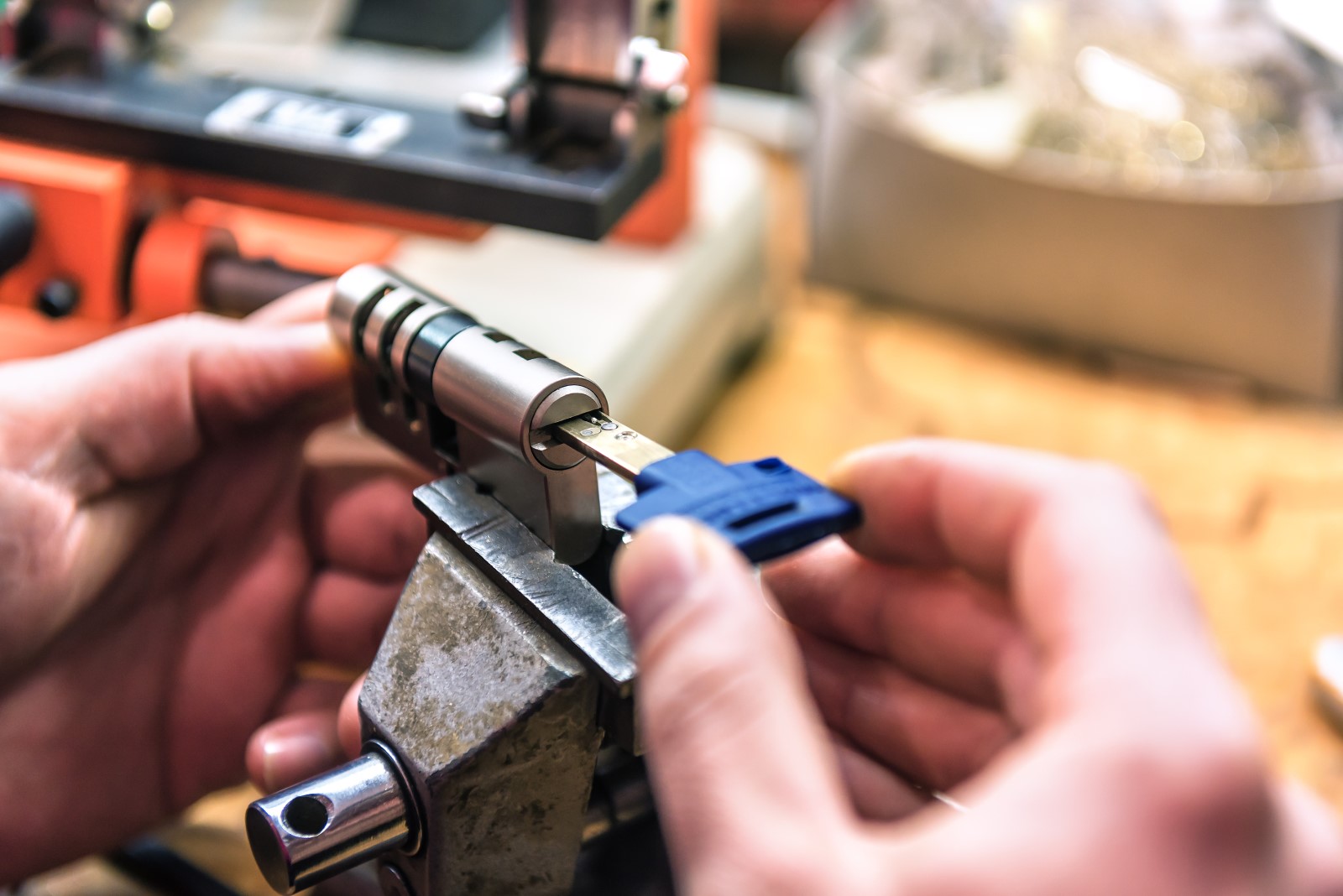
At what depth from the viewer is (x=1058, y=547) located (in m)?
0.36

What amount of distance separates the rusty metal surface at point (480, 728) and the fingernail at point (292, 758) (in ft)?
0.39

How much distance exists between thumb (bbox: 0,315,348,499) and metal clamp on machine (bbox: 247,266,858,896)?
0.13m

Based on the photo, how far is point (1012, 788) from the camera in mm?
297

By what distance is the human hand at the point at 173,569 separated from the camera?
22.5 inches

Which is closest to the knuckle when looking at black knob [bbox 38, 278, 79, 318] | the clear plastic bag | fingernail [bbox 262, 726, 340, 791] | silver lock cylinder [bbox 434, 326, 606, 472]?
silver lock cylinder [bbox 434, 326, 606, 472]

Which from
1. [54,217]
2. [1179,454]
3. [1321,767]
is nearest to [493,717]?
[54,217]

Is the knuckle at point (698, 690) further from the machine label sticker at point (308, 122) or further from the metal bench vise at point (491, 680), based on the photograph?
the machine label sticker at point (308, 122)

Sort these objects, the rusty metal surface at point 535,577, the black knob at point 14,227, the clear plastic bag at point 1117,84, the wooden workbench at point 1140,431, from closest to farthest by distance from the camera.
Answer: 1. the rusty metal surface at point 535,577
2. the black knob at point 14,227
3. the wooden workbench at point 1140,431
4. the clear plastic bag at point 1117,84

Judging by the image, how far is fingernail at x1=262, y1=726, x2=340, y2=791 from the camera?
21.7 inches

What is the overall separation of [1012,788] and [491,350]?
264 mm

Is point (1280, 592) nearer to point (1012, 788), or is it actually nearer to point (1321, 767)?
point (1321, 767)

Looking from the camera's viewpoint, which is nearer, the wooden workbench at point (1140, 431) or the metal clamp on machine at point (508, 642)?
the metal clamp on machine at point (508, 642)

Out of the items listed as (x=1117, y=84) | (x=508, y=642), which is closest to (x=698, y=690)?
(x=508, y=642)

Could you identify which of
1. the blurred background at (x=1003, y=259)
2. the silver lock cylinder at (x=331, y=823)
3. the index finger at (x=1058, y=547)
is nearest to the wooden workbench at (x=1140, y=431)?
the blurred background at (x=1003, y=259)
